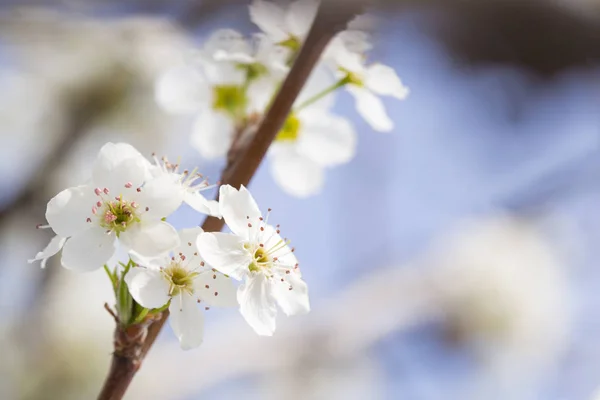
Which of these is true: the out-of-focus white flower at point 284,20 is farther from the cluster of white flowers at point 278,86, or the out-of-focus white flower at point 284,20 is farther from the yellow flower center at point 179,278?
the yellow flower center at point 179,278

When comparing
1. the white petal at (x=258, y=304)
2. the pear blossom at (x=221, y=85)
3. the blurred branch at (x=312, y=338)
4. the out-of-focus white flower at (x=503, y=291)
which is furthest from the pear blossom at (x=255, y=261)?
the out-of-focus white flower at (x=503, y=291)

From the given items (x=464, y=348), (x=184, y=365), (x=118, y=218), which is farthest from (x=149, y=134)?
(x=118, y=218)

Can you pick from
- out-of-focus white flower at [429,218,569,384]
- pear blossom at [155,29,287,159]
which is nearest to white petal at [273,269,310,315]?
pear blossom at [155,29,287,159]

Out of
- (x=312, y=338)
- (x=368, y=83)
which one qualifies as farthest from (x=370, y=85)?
(x=312, y=338)

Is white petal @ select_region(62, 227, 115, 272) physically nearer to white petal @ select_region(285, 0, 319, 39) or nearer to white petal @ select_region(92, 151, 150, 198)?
white petal @ select_region(92, 151, 150, 198)

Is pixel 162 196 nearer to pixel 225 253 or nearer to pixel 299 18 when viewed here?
pixel 225 253

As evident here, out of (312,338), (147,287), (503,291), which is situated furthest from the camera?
(503,291)

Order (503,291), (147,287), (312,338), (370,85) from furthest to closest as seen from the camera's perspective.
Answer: (503,291), (312,338), (370,85), (147,287)

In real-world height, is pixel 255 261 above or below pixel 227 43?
below
